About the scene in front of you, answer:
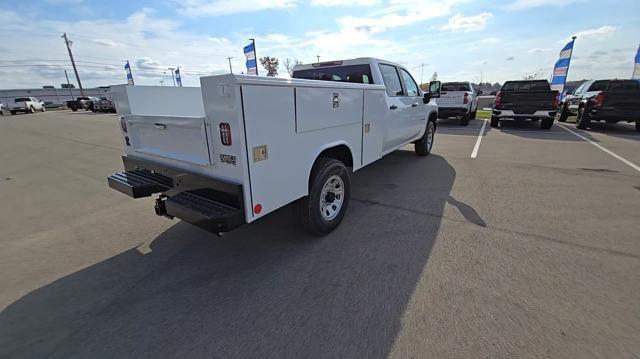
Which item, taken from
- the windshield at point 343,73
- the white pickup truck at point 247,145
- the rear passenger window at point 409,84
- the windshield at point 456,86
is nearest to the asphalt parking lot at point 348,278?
the white pickup truck at point 247,145

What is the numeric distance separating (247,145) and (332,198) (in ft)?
5.24

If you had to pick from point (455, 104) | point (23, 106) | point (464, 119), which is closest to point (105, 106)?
point (23, 106)

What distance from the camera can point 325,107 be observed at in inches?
123

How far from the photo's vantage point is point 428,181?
551 centimetres

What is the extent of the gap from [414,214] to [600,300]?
201 cm

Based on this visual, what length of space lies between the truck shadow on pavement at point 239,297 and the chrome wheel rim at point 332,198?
9.4 inches

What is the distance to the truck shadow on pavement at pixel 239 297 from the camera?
2080 millimetres

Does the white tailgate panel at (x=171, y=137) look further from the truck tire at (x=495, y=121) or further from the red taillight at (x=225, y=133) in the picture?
the truck tire at (x=495, y=121)

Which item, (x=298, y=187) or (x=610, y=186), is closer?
(x=298, y=187)

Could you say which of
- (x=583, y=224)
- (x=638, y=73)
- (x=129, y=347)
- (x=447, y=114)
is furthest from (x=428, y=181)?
(x=638, y=73)

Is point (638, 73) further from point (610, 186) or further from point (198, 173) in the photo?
point (198, 173)

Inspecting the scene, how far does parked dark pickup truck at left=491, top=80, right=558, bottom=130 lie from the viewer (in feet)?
36.6

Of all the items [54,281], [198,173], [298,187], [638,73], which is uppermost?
[638,73]

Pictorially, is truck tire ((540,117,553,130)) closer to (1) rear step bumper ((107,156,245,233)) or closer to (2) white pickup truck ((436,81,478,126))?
(2) white pickup truck ((436,81,478,126))
